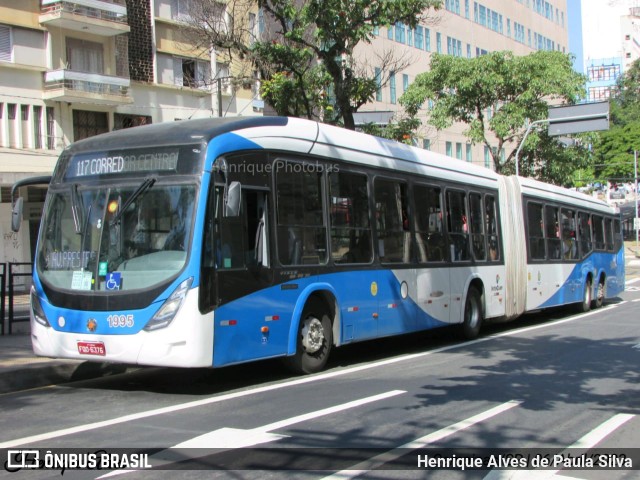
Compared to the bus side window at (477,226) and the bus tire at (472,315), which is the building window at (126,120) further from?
the bus tire at (472,315)

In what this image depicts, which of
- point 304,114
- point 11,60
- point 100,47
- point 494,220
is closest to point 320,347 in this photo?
point 494,220

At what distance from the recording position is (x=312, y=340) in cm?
960

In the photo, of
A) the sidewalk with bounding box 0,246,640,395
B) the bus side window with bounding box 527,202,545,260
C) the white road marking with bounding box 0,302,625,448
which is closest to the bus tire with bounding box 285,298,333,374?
the white road marking with bounding box 0,302,625,448

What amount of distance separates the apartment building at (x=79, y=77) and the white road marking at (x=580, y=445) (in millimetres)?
17965

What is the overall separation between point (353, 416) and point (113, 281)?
10.2ft

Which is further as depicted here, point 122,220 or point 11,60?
point 11,60

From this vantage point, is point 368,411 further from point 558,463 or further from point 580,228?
point 580,228

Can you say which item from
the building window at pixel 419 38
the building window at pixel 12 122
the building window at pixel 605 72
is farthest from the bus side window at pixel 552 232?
the building window at pixel 605 72

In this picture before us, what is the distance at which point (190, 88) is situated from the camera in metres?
30.4

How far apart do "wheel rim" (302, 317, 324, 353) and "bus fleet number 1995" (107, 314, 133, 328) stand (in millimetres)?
2420

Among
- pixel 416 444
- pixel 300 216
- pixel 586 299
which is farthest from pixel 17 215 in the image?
pixel 586 299

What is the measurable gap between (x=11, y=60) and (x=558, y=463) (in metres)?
24.3

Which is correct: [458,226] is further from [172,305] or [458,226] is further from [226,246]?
[172,305]

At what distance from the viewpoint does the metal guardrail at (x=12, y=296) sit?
42.0 ft
